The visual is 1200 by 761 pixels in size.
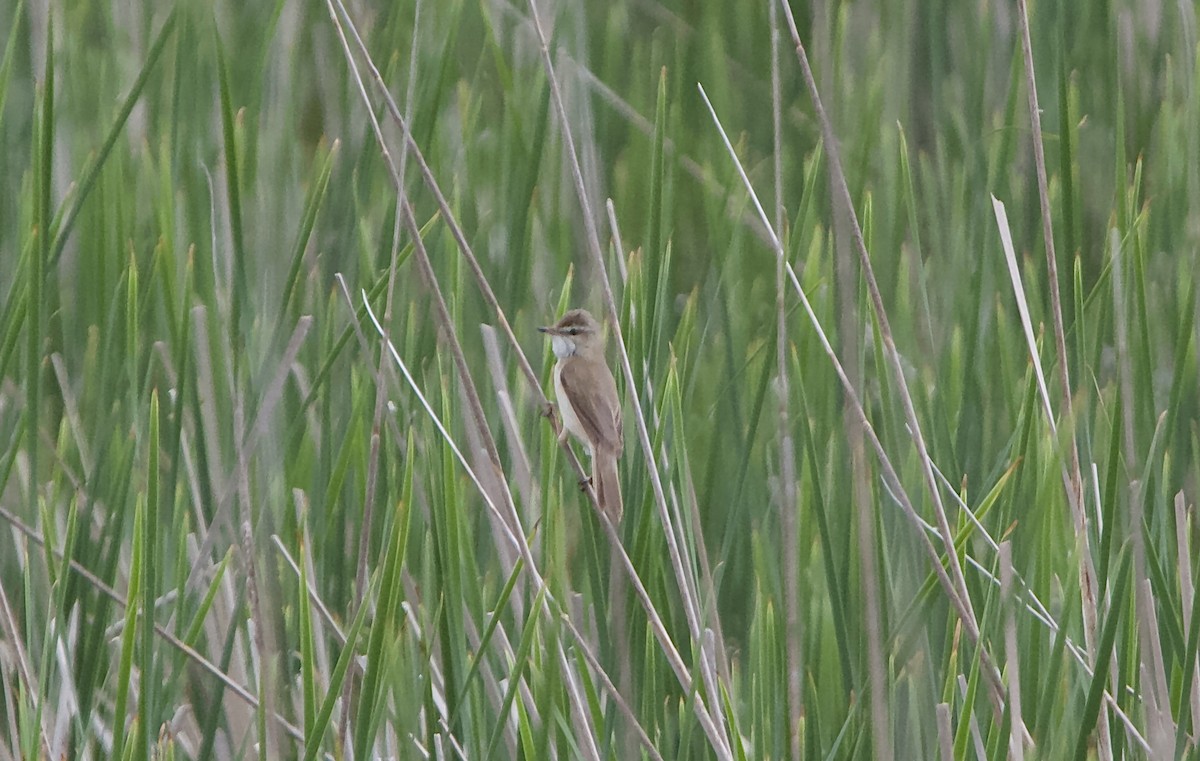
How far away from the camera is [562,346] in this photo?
8.81ft

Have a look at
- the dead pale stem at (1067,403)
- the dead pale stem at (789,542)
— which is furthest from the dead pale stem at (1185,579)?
the dead pale stem at (789,542)

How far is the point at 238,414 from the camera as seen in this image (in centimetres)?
206

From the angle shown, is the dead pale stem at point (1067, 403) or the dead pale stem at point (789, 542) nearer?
the dead pale stem at point (789, 542)

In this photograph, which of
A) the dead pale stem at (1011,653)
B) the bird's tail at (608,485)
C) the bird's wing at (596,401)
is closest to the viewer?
the dead pale stem at (1011,653)

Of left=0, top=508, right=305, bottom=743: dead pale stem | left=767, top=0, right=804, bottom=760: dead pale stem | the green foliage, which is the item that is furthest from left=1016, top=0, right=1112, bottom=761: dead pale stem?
left=0, top=508, right=305, bottom=743: dead pale stem

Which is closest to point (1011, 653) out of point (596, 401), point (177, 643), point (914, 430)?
point (914, 430)

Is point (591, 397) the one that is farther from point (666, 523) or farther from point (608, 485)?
point (666, 523)

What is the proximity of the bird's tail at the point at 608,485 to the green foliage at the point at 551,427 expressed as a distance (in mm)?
84

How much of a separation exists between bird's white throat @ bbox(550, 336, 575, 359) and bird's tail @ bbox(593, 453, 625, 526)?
0.64ft

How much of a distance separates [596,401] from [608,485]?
0.26m

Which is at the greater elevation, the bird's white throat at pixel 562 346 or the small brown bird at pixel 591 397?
the bird's white throat at pixel 562 346

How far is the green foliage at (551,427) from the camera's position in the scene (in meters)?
1.88

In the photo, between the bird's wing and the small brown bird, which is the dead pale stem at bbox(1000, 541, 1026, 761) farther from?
the bird's wing

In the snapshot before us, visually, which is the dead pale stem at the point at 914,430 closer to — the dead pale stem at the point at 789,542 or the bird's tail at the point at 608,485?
the dead pale stem at the point at 789,542
